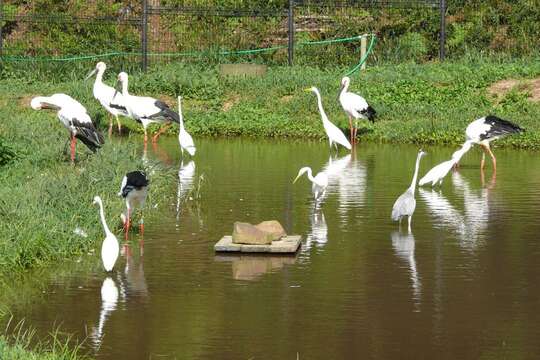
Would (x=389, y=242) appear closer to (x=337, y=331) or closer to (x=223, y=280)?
(x=223, y=280)

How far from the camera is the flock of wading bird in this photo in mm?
12883

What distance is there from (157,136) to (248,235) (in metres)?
11.2

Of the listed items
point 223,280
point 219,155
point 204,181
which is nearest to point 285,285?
point 223,280

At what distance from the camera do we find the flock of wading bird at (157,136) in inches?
507

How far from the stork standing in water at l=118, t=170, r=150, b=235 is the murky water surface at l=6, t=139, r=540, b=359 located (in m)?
0.33

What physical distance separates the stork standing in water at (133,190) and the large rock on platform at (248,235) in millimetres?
1103

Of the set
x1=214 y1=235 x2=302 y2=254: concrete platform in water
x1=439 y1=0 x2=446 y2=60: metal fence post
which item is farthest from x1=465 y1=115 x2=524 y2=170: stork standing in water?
x1=439 y1=0 x2=446 y2=60: metal fence post

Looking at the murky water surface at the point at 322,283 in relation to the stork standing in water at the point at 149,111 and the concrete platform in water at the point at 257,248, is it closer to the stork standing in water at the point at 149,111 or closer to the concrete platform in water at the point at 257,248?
the concrete platform in water at the point at 257,248

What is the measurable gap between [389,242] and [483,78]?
1395 cm

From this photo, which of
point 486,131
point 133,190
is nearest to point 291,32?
point 486,131

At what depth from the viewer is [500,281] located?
37.4ft

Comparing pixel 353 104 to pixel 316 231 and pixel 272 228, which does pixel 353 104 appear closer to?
pixel 316 231

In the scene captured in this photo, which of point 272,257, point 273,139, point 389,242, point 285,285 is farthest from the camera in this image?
point 273,139

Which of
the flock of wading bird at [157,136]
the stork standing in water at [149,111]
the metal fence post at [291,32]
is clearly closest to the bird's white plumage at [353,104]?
the flock of wading bird at [157,136]
